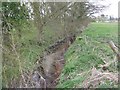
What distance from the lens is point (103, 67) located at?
8234 millimetres

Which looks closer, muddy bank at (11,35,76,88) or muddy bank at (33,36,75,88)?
muddy bank at (11,35,76,88)

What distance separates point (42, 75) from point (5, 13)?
4789 mm

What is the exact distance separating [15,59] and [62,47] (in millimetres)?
12818

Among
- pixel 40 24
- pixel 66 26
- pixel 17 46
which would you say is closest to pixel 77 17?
pixel 66 26

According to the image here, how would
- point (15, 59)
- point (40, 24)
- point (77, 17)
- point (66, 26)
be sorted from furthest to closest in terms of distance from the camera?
point (77, 17)
point (66, 26)
point (40, 24)
point (15, 59)

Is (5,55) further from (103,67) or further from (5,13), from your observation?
(103,67)

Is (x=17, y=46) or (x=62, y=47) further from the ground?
(x=17, y=46)

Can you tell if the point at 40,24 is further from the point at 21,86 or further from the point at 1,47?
the point at 1,47

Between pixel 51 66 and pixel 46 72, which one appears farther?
pixel 51 66

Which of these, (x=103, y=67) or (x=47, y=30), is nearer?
(x=103, y=67)

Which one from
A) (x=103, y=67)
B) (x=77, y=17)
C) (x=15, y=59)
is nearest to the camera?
(x=15, y=59)

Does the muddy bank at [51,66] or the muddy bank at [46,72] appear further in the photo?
the muddy bank at [51,66]

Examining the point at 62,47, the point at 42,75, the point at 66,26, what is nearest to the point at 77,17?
the point at 66,26

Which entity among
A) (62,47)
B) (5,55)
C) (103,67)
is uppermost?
(5,55)
